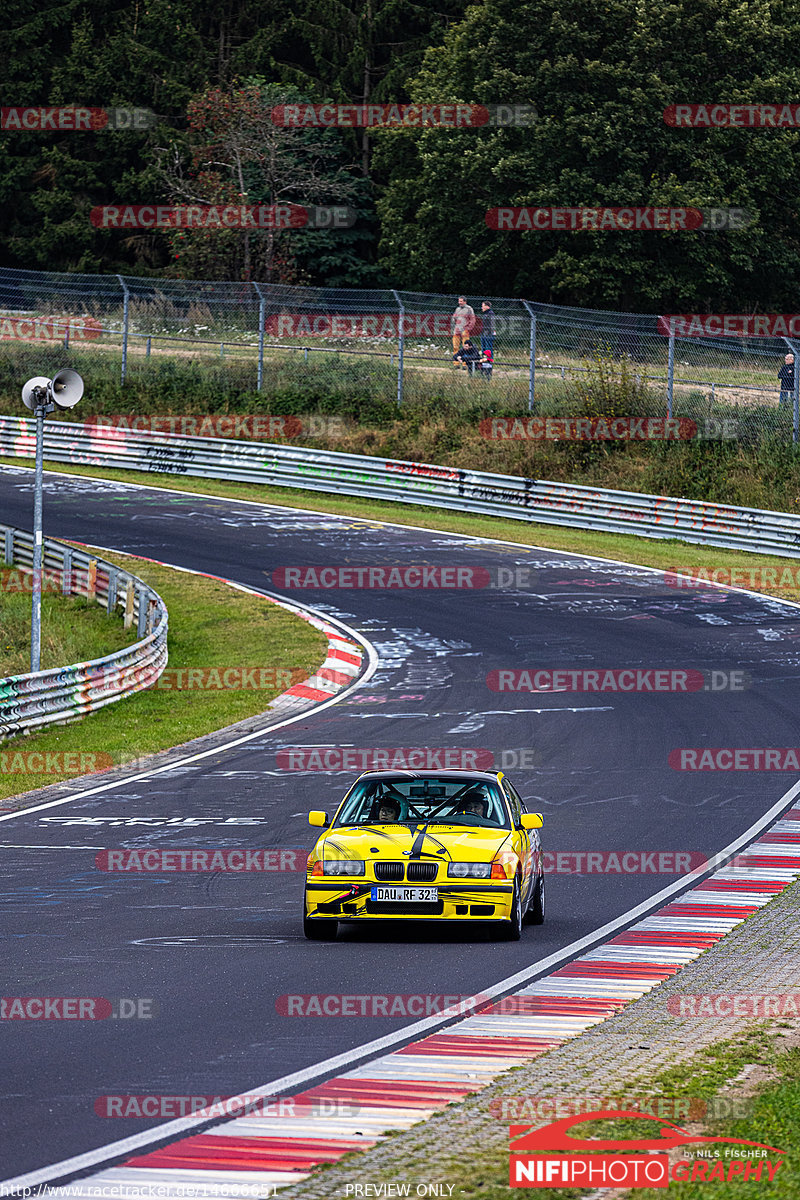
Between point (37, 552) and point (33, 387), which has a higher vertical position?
point (33, 387)

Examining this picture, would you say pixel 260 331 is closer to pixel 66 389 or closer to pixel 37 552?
pixel 66 389

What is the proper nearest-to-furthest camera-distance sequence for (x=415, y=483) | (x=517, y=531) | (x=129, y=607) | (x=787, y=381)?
(x=129, y=607)
(x=517, y=531)
(x=787, y=381)
(x=415, y=483)

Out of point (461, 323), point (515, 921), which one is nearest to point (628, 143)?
point (461, 323)

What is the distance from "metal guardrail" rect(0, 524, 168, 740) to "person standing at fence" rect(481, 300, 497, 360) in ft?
45.4

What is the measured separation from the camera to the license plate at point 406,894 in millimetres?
11031

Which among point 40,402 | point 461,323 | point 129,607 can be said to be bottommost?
point 129,607

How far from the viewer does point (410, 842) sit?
11.2m

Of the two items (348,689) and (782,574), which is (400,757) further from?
(782,574)

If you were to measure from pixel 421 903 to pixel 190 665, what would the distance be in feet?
49.1

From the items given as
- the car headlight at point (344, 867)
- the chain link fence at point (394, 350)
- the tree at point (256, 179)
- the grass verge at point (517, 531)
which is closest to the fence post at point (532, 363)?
the chain link fence at point (394, 350)

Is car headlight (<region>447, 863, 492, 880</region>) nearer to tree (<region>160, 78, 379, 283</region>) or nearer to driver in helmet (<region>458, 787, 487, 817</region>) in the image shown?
driver in helmet (<region>458, 787, 487, 817</region>)

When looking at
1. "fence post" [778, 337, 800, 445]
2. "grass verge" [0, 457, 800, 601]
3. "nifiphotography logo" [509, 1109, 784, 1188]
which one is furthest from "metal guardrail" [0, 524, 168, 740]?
"fence post" [778, 337, 800, 445]

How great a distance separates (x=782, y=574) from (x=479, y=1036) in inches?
993

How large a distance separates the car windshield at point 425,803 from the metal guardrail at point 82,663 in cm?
930
